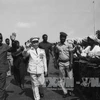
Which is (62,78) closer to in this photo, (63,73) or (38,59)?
(63,73)

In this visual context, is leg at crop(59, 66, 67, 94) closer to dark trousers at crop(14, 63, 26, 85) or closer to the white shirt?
the white shirt

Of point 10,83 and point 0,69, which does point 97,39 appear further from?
point 10,83

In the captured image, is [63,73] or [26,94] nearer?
[63,73]

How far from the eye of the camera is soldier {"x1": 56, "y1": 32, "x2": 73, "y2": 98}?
7.05 metres

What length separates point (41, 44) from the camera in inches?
359

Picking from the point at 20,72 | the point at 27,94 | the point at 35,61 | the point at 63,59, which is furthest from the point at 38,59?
the point at 27,94

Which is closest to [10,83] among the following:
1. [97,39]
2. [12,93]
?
[12,93]

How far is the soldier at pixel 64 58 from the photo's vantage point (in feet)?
23.1

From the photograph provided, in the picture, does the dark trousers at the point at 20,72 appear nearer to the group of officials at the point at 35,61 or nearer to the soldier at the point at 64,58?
the group of officials at the point at 35,61

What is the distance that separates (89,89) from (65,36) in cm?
180

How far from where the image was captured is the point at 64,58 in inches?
279

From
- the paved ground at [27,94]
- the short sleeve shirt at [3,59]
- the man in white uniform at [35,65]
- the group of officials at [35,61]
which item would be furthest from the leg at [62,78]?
the short sleeve shirt at [3,59]

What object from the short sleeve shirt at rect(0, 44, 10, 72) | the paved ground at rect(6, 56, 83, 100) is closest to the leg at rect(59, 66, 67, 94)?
the paved ground at rect(6, 56, 83, 100)

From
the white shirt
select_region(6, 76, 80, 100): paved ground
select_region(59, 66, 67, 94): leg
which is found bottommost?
select_region(6, 76, 80, 100): paved ground
